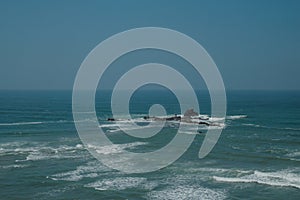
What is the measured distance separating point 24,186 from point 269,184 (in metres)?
18.3

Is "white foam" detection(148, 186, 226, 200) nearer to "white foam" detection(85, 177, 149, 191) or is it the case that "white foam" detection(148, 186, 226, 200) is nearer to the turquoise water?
the turquoise water

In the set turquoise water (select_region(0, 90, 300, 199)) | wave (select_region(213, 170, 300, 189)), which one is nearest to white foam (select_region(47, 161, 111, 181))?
turquoise water (select_region(0, 90, 300, 199))

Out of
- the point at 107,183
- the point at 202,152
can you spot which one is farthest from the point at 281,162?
the point at 107,183

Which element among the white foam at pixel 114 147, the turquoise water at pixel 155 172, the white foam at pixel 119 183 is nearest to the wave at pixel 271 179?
the turquoise water at pixel 155 172

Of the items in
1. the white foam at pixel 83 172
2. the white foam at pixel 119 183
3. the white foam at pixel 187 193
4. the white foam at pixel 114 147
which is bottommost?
the white foam at pixel 187 193

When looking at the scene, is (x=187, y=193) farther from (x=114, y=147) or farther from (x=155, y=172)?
(x=114, y=147)

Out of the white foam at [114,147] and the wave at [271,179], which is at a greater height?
the white foam at [114,147]

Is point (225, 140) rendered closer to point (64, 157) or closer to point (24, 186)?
point (64, 157)

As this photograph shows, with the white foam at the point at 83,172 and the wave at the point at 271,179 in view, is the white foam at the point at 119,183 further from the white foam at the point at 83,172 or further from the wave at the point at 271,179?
the wave at the point at 271,179

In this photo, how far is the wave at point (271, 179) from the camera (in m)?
30.1

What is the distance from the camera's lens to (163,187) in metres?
29.4

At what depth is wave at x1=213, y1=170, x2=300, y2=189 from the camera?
30062 mm

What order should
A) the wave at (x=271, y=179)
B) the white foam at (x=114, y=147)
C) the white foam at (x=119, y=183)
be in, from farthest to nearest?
the white foam at (x=114, y=147) → the wave at (x=271, y=179) → the white foam at (x=119, y=183)

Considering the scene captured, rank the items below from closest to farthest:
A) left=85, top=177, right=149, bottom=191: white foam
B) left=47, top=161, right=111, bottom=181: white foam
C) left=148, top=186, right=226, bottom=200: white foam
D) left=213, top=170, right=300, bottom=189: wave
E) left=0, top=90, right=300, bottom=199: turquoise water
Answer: left=148, top=186, right=226, bottom=200: white foam, left=0, top=90, right=300, bottom=199: turquoise water, left=85, top=177, right=149, bottom=191: white foam, left=213, top=170, right=300, bottom=189: wave, left=47, top=161, right=111, bottom=181: white foam
